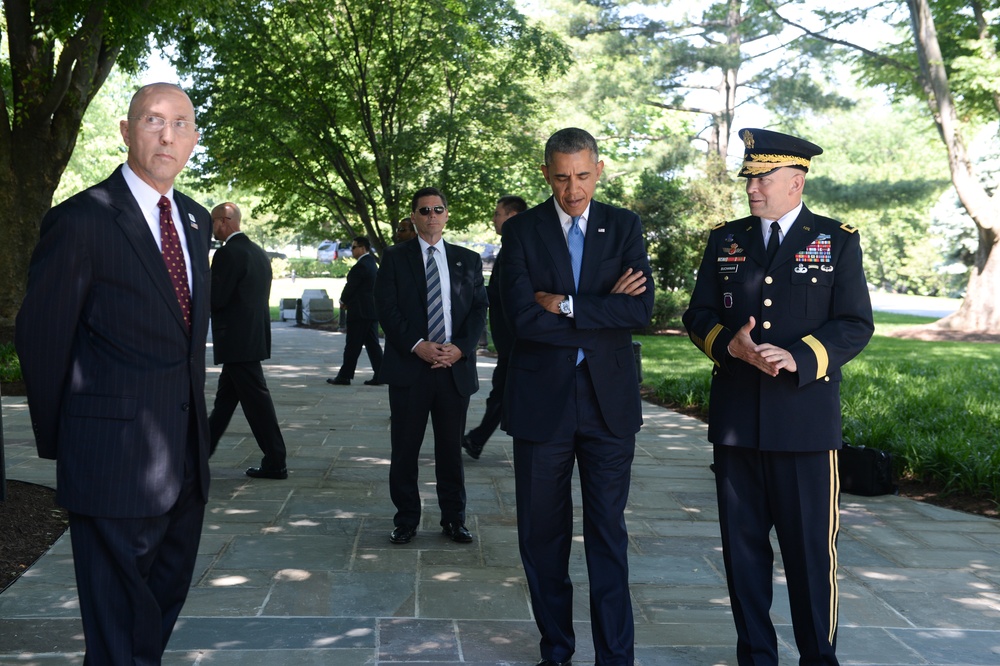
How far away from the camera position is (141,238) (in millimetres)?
3145

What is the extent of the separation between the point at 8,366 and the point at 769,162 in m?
11.6

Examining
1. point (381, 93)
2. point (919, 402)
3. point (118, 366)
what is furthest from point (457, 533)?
point (381, 93)

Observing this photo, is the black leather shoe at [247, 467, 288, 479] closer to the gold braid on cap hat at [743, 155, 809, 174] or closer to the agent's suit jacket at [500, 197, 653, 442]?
the agent's suit jacket at [500, 197, 653, 442]

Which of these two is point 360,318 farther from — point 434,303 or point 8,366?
point 434,303

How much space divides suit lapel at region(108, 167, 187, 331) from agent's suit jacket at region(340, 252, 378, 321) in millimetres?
10015

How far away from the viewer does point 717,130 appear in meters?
38.1

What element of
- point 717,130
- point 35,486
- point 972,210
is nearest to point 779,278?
point 35,486

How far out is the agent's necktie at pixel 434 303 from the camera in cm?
590

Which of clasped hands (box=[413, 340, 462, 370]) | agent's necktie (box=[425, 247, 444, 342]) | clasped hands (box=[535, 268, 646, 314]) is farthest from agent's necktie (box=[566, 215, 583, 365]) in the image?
agent's necktie (box=[425, 247, 444, 342])

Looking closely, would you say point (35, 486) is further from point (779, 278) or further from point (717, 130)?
point (717, 130)

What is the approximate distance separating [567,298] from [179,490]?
160cm

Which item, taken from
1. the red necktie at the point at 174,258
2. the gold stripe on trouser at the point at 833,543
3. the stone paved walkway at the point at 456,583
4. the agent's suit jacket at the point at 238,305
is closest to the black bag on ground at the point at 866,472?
the stone paved walkway at the point at 456,583

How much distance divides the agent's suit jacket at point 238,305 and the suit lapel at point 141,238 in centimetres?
433

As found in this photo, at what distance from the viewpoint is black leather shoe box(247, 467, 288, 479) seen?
25.1 feet
